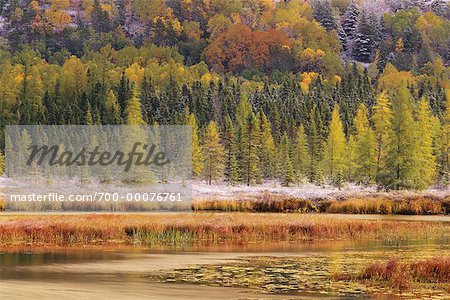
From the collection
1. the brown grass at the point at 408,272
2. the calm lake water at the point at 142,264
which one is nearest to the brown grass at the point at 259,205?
the calm lake water at the point at 142,264

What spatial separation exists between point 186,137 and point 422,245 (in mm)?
82953

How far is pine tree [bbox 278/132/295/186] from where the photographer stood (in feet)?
387

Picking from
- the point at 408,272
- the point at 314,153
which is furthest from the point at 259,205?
the point at 314,153

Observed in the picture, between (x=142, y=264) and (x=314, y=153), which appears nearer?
(x=142, y=264)

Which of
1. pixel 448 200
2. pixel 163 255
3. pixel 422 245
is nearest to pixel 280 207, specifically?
pixel 448 200

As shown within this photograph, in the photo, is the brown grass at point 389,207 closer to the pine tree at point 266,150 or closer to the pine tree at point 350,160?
the pine tree at point 350,160

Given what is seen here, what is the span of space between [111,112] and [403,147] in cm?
7729

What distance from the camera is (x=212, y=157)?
117 m

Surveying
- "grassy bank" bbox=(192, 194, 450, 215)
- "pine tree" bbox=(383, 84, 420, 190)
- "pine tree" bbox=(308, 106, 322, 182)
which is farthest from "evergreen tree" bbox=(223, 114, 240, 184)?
"grassy bank" bbox=(192, 194, 450, 215)

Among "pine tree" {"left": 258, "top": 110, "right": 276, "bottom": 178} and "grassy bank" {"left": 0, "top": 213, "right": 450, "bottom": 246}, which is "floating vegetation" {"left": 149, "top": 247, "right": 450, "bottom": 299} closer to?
"grassy bank" {"left": 0, "top": 213, "right": 450, "bottom": 246}
